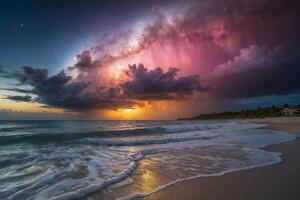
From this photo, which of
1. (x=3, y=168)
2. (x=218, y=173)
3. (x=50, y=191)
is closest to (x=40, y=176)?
(x=50, y=191)

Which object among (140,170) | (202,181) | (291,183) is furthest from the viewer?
(140,170)

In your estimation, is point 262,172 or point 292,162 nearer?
point 262,172

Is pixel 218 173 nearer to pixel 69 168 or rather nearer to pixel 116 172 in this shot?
pixel 116 172

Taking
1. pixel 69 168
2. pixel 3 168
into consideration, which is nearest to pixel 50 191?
pixel 69 168

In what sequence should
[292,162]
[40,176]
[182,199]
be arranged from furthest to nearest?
[292,162]
[40,176]
[182,199]

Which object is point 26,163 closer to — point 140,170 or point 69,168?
point 69,168

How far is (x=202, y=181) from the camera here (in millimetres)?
5871

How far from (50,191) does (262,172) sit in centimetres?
516

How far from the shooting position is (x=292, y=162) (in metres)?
7.80

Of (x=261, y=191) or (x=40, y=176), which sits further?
(x=40, y=176)

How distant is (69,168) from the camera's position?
7535 millimetres

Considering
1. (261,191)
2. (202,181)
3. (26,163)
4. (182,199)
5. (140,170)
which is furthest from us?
(26,163)

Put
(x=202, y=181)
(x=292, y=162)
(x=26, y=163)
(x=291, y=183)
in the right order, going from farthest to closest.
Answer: (x=26, y=163), (x=292, y=162), (x=202, y=181), (x=291, y=183)

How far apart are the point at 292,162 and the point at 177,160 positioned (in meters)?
3.57
